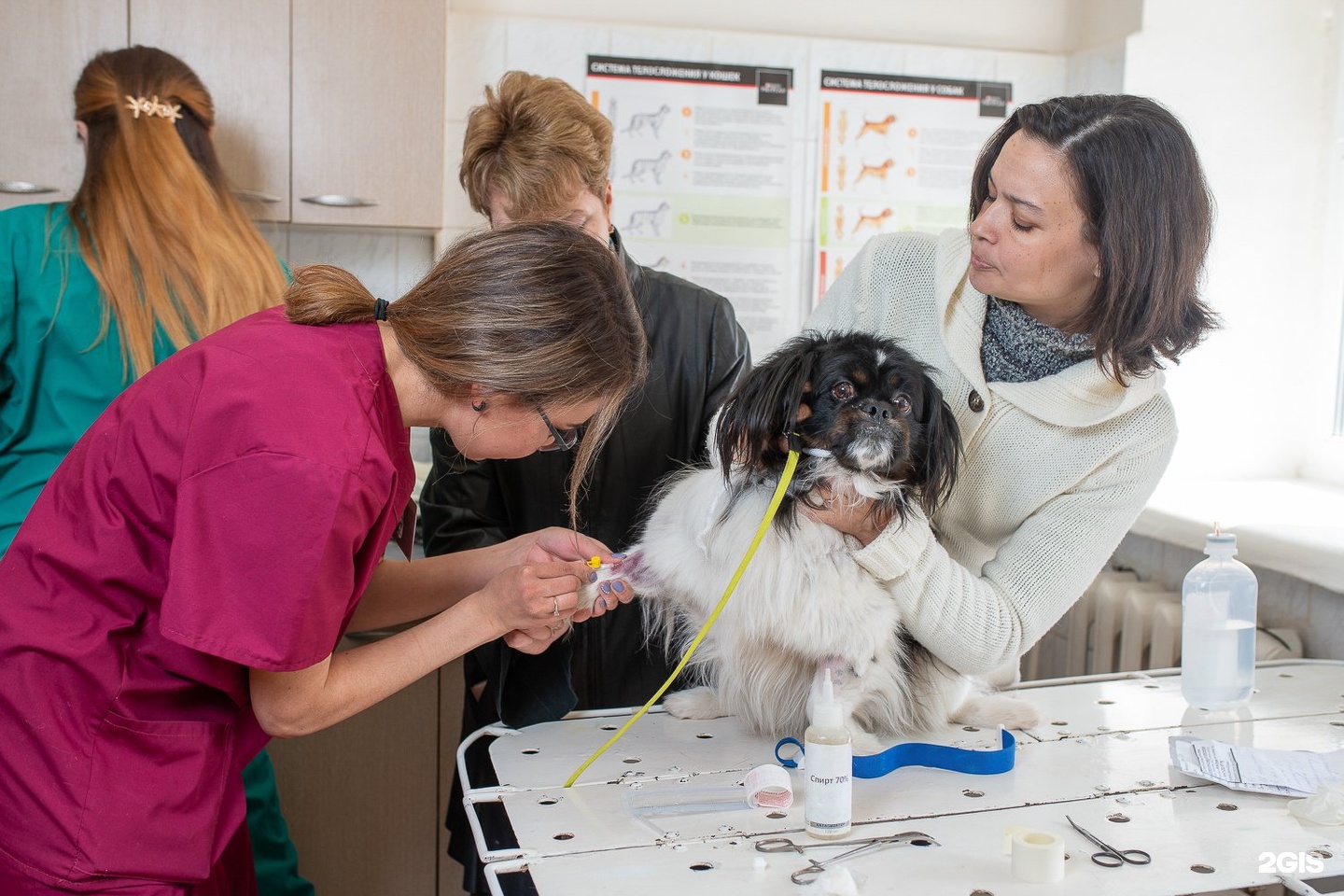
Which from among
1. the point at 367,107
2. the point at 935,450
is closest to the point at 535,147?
the point at 935,450

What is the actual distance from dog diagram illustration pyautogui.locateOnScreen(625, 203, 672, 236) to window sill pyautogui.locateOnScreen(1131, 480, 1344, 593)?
64.8 inches

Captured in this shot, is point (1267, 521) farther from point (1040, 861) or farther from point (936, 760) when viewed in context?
point (1040, 861)

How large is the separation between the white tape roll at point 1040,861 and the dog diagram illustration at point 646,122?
2640 mm

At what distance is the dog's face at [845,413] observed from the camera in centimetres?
153

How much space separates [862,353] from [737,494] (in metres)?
0.27

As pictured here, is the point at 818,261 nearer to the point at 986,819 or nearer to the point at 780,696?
the point at 780,696

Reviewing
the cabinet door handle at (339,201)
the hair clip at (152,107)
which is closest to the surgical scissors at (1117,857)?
the hair clip at (152,107)

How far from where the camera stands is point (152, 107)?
2.26m

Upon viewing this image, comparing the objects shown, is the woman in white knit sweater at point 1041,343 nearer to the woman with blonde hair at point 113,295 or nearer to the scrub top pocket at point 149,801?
the scrub top pocket at point 149,801

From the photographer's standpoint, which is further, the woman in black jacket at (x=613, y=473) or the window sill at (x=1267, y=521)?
the window sill at (x=1267, y=521)

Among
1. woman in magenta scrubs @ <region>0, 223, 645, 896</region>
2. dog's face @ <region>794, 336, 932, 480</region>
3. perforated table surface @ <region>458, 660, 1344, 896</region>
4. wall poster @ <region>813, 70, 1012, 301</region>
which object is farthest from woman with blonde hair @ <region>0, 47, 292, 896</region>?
wall poster @ <region>813, 70, 1012, 301</region>

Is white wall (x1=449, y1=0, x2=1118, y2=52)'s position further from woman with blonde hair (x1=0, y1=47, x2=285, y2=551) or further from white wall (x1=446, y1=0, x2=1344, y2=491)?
woman with blonde hair (x1=0, y1=47, x2=285, y2=551)

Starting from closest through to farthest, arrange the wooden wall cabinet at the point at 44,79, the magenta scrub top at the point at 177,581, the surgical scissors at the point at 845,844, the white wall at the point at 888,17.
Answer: the magenta scrub top at the point at 177,581 < the surgical scissors at the point at 845,844 < the wooden wall cabinet at the point at 44,79 < the white wall at the point at 888,17

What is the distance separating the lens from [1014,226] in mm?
1598
